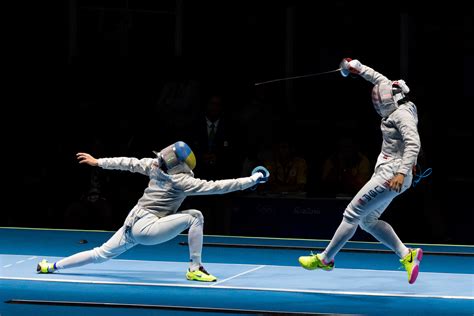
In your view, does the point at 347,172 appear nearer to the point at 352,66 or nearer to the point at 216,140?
the point at 216,140

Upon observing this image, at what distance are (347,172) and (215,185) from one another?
11.0ft

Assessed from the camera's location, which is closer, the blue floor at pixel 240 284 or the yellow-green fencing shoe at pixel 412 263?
the blue floor at pixel 240 284

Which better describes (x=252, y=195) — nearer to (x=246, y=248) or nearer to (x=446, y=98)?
(x=246, y=248)

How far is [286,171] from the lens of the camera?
32.3 ft

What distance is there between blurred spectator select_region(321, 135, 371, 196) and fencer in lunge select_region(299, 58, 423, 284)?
2985mm

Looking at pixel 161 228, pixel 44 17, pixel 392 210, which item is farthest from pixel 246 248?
pixel 44 17

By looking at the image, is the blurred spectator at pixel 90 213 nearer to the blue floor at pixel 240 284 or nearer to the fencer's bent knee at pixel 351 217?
the blue floor at pixel 240 284

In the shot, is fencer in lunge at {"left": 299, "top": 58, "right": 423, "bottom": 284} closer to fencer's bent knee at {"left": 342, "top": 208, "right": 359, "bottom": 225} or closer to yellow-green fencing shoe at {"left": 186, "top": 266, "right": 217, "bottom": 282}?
Answer: fencer's bent knee at {"left": 342, "top": 208, "right": 359, "bottom": 225}

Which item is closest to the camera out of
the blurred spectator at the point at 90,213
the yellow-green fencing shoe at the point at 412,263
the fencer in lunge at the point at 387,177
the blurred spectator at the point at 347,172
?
the fencer in lunge at the point at 387,177

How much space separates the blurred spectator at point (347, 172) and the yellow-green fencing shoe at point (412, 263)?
3077mm

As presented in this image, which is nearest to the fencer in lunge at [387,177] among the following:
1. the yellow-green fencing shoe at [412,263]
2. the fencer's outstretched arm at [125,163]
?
the yellow-green fencing shoe at [412,263]

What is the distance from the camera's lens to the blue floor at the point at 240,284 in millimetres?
5855

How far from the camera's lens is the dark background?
1033 cm

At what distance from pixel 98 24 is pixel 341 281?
7.00 meters
